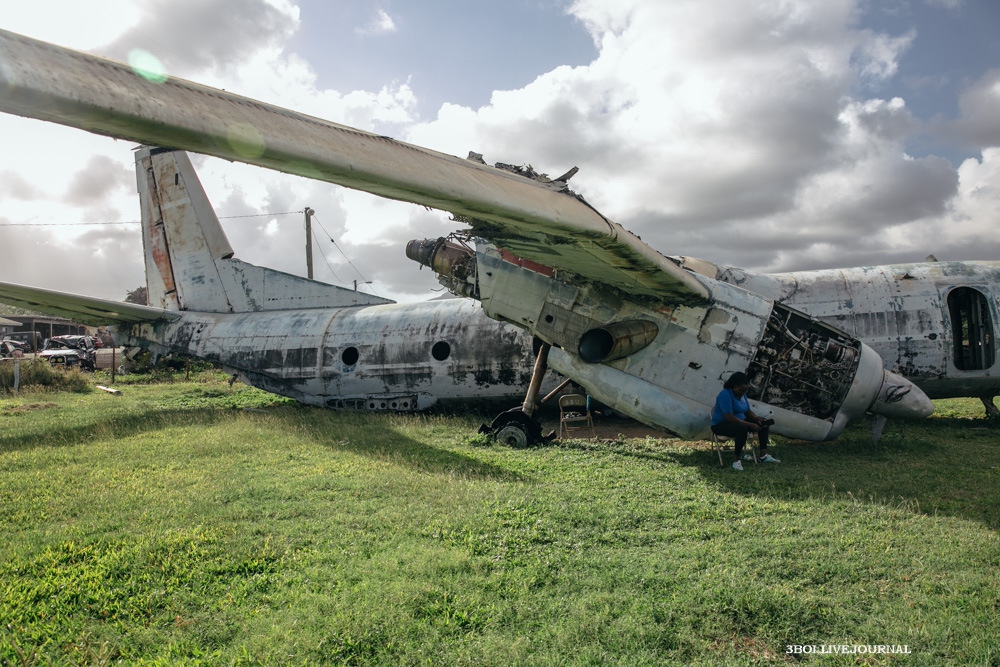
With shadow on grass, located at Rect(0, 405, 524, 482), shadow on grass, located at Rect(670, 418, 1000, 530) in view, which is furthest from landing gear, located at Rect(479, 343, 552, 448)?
shadow on grass, located at Rect(670, 418, 1000, 530)

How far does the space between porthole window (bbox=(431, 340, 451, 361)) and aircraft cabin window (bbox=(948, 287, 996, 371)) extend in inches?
374

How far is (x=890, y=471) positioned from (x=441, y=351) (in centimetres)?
865

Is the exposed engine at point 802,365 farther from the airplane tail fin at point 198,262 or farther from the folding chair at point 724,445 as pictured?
the airplane tail fin at point 198,262

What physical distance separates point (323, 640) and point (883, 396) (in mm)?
8750

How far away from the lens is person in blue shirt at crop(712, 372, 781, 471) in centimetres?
838

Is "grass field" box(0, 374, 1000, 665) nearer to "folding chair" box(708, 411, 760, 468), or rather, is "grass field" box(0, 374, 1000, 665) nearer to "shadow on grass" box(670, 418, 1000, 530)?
"shadow on grass" box(670, 418, 1000, 530)

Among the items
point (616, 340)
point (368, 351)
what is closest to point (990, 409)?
point (616, 340)

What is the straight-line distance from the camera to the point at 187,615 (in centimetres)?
430

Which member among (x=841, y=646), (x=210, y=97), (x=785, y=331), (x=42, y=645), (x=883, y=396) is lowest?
(x=42, y=645)

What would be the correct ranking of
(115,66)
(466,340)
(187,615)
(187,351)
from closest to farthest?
1. (115,66)
2. (187,615)
3. (466,340)
4. (187,351)

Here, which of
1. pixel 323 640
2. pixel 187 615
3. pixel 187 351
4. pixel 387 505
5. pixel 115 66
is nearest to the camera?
pixel 115 66

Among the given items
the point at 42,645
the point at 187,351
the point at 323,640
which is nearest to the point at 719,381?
the point at 323,640

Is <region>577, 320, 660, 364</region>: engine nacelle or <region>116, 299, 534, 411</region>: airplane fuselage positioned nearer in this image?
<region>577, 320, 660, 364</region>: engine nacelle

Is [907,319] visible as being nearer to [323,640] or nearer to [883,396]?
[883,396]
